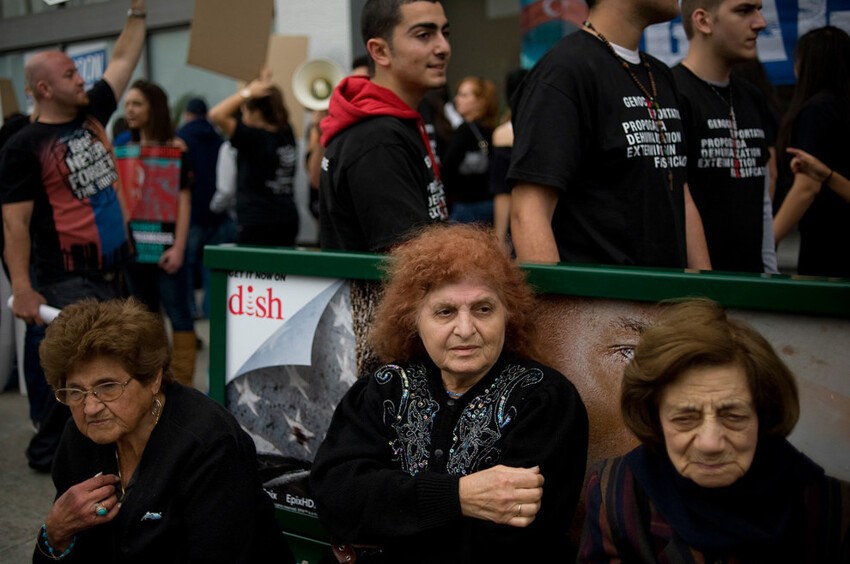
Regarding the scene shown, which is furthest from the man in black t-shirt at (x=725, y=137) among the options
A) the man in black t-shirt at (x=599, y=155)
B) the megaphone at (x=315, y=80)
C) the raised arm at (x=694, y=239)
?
the megaphone at (x=315, y=80)

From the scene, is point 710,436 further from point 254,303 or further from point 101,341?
point 254,303

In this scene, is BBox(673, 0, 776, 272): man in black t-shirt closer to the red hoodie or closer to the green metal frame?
the red hoodie

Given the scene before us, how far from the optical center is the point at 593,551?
2221mm

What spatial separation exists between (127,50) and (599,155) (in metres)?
3.11

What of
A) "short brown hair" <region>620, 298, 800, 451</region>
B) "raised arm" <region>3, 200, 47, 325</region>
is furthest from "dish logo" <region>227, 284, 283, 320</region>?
"raised arm" <region>3, 200, 47, 325</region>

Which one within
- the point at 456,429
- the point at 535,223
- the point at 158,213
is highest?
the point at 535,223

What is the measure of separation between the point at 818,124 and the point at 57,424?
398cm

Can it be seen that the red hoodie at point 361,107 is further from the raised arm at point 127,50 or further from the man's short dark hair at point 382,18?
the raised arm at point 127,50

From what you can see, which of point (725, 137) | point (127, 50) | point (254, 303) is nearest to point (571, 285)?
point (254, 303)

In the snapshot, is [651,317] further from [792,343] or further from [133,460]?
[133,460]

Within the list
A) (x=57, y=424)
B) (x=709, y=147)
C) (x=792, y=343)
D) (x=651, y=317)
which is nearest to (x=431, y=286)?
(x=651, y=317)

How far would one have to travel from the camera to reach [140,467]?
2641 mm

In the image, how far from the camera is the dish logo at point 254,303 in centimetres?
328

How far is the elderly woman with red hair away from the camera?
94.3 inches
